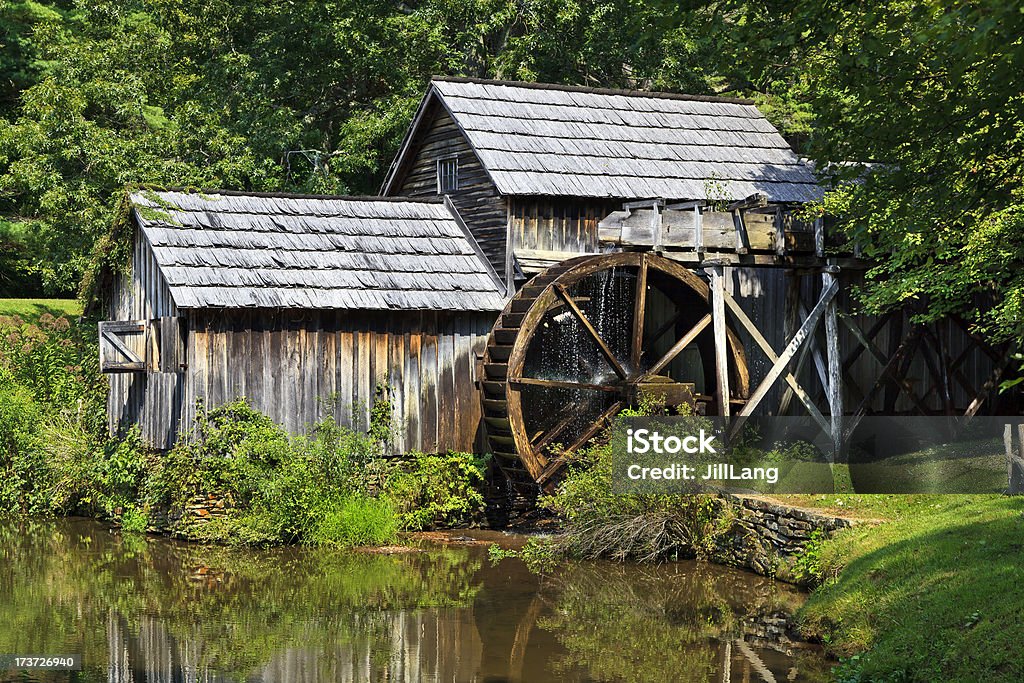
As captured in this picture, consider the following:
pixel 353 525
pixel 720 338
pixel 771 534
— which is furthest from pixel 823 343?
pixel 353 525

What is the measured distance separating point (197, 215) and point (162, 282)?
3.06 feet

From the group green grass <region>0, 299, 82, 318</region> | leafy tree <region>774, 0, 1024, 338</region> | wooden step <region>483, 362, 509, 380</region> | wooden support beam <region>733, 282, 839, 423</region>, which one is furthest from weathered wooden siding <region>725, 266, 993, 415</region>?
green grass <region>0, 299, 82, 318</region>

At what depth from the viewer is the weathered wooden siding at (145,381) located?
1530 cm

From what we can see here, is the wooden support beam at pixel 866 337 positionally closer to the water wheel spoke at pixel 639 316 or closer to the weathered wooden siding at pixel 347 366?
the water wheel spoke at pixel 639 316

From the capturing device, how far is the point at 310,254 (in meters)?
15.7

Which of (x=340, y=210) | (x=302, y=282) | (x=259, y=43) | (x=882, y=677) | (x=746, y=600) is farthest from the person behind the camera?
(x=259, y=43)

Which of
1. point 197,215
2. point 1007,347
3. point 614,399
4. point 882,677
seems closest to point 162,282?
point 197,215

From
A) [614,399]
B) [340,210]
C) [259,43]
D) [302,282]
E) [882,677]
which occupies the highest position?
[259,43]

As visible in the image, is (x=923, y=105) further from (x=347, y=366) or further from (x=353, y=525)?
(x=347, y=366)

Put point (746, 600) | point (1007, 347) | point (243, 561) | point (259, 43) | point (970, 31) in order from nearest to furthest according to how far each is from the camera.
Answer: point (970, 31), point (746, 600), point (243, 561), point (1007, 347), point (259, 43)

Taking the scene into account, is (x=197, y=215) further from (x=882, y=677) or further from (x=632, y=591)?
(x=882, y=677)

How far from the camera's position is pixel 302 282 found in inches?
598

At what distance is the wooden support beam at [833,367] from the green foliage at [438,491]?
4629 mm

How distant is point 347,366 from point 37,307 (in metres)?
13.4
